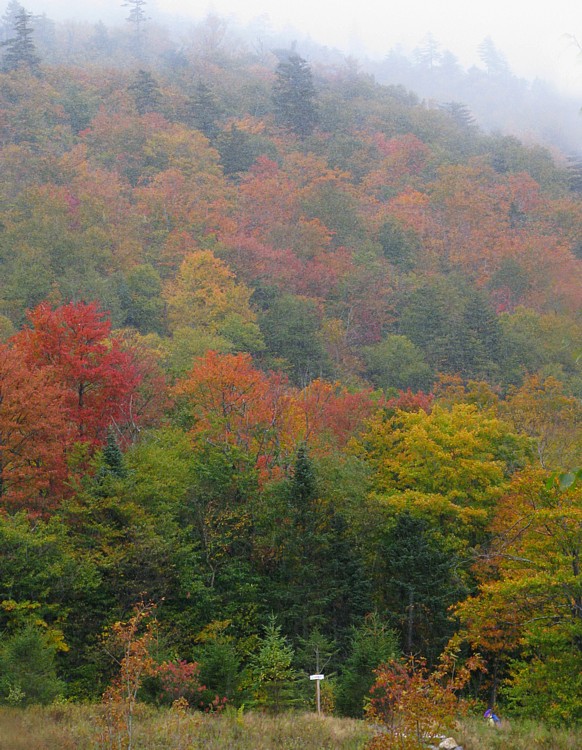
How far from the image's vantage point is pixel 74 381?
30.4 meters

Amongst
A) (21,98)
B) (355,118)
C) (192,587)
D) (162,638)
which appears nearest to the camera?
(162,638)

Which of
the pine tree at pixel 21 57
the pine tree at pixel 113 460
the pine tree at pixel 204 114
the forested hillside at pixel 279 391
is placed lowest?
the forested hillside at pixel 279 391

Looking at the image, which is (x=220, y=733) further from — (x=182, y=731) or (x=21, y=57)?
(x=21, y=57)

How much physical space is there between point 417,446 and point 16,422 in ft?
49.1

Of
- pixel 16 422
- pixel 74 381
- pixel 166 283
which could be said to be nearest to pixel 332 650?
pixel 16 422

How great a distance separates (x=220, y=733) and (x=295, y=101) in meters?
84.1

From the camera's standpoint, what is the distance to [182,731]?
45.7 ft

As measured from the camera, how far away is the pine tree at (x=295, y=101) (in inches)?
3452

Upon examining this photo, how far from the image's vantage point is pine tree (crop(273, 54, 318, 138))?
8769 centimetres

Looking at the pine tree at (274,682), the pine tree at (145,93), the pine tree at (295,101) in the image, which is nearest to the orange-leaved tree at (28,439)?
the pine tree at (274,682)

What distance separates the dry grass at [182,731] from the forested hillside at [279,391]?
1.58m

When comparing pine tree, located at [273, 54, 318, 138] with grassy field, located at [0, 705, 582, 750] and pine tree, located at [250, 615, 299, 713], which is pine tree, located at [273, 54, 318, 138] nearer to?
pine tree, located at [250, 615, 299, 713]

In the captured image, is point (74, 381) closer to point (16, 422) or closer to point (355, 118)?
point (16, 422)

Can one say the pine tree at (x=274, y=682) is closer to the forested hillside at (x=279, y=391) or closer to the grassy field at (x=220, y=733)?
the forested hillside at (x=279, y=391)
